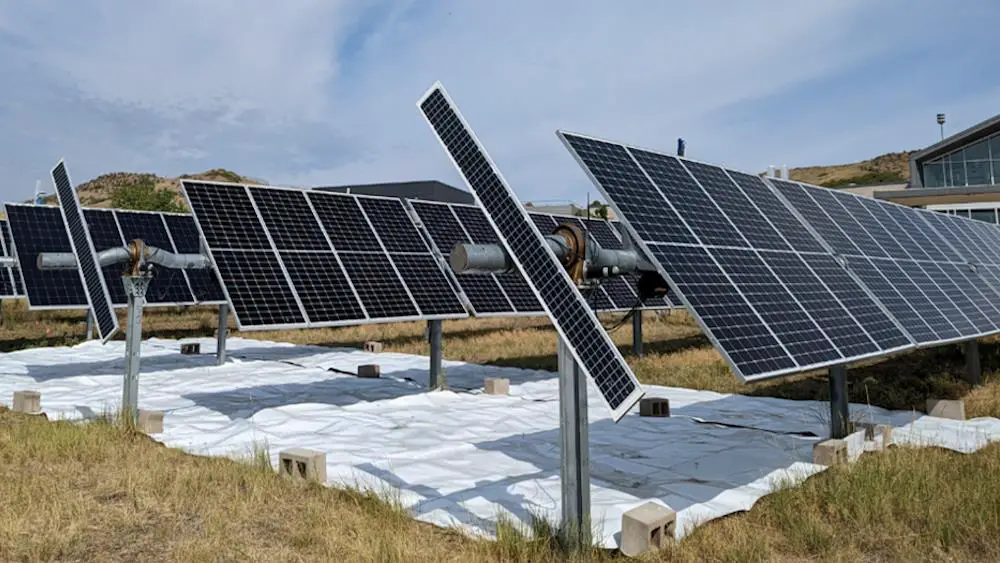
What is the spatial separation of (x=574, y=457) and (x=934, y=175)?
5505 cm

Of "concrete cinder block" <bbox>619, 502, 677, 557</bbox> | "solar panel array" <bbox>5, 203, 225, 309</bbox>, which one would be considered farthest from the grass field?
"solar panel array" <bbox>5, 203, 225, 309</bbox>

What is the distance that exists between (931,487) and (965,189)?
40089mm

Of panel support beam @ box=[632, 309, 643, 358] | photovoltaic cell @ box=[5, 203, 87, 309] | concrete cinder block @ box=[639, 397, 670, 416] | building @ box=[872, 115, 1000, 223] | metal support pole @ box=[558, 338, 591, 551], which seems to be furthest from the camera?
building @ box=[872, 115, 1000, 223]

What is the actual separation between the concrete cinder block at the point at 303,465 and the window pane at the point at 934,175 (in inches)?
2135

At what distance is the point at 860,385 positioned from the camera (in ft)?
49.3

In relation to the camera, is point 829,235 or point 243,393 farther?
point 243,393

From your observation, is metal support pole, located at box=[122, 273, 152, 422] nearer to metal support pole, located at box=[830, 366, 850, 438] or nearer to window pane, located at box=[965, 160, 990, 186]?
metal support pole, located at box=[830, 366, 850, 438]

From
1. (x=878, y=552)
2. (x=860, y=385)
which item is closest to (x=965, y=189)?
(x=860, y=385)

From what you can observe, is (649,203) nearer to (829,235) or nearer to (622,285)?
(829,235)

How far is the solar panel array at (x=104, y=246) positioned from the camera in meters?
21.7

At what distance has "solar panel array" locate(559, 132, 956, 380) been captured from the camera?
690 centimetres

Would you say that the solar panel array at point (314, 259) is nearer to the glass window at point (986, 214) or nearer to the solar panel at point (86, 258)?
the solar panel at point (86, 258)

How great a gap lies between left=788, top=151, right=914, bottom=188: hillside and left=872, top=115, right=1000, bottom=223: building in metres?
61.7

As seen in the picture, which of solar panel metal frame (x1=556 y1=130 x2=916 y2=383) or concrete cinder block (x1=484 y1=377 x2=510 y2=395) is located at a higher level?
solar panel metal frame (x1=556 y1=130 x2=916 y2=383)
